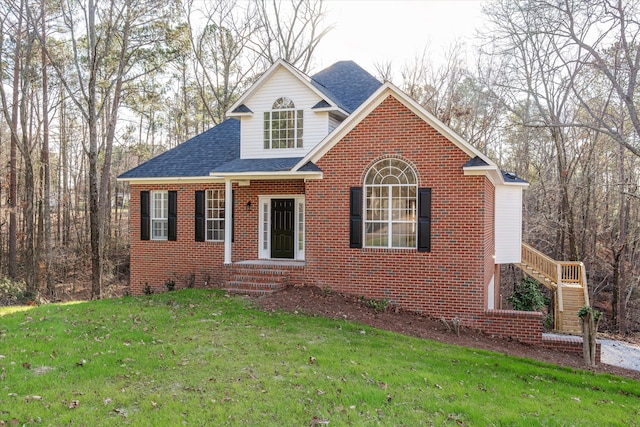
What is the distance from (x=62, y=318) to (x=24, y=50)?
16.3 m

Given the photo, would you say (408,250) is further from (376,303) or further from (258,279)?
(258,279)

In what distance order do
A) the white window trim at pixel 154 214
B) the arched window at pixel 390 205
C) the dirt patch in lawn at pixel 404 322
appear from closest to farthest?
the dirt patch in lawn at pixel 404 322 < the arched window at pixel 390 205 < the white window trim at pixel 154 214

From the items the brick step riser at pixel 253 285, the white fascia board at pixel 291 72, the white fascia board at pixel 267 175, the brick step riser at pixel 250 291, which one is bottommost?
the brick step riser at pixel 250 291

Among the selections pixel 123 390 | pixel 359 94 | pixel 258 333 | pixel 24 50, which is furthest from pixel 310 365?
pixel 24 50

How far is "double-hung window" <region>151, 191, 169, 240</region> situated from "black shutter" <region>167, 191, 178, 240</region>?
0.83 ft

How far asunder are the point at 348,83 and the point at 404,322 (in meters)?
9.76

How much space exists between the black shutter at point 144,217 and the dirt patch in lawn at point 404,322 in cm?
602

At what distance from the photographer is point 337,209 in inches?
470

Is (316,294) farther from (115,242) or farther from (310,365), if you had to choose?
(115,242)

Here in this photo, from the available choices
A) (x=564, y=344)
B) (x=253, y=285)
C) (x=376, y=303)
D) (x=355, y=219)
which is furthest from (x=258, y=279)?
(x=564, y=344)

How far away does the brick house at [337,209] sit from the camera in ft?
36.2

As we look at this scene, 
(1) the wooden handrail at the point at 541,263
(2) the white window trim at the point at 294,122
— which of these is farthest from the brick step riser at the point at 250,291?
(1) the wooden handrail at the point at 541,263

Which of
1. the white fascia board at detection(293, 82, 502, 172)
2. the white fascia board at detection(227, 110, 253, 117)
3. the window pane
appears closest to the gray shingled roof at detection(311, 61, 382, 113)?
the white fascia board at detection(227, 110, 253, 117)

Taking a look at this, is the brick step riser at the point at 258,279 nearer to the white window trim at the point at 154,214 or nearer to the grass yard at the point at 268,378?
the grass yard at the point at 268,378
